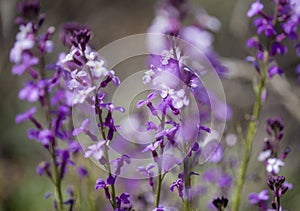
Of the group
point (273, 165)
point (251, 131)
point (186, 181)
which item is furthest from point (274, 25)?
point (186, 181)

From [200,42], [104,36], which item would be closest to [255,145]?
[200,42]

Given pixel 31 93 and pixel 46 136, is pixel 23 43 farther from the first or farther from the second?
pixel 46 136

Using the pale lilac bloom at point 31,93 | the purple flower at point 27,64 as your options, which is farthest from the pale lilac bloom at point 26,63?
the pale lilac bloom at point 31,93

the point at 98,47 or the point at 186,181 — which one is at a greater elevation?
the point at 98,47

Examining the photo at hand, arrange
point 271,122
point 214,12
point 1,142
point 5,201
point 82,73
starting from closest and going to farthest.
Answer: point 82,73, point 271,122, point 5,201, point 1,142, point 214,12

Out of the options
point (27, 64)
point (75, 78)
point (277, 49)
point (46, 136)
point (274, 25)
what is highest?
point (274, 25)

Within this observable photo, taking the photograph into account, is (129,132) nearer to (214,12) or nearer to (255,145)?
(255,145)

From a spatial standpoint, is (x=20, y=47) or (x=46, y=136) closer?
(x=46, y=136)

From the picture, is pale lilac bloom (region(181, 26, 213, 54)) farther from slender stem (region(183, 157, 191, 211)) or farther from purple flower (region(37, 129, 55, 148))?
slender stem (region(183, 157, 191, 211))

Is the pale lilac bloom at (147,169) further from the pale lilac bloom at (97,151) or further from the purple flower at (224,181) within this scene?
the purple flower at (224,181)
